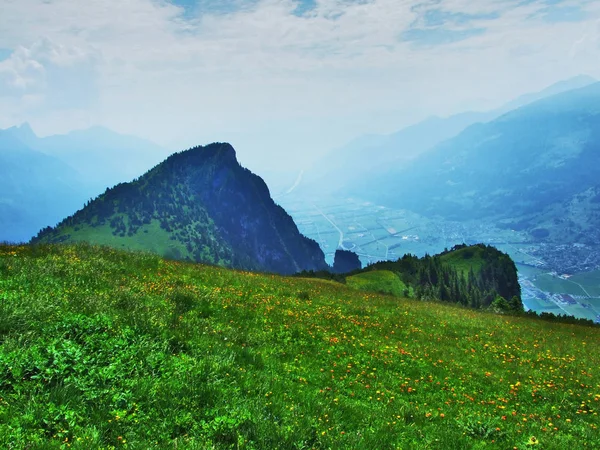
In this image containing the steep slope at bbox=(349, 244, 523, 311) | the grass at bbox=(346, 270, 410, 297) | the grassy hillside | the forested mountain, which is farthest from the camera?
the steep slope at bbox=(349, 244, 523, 311)

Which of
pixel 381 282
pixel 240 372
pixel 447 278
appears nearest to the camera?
pixel 240 372

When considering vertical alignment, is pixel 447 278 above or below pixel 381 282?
below

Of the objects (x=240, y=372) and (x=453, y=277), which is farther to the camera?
(x=453, y=277)

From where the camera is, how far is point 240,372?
370 inches

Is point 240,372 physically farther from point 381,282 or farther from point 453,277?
point 453,277

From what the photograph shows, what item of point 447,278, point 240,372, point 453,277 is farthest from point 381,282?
point 240,372

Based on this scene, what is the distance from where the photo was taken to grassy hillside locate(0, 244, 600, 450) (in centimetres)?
678

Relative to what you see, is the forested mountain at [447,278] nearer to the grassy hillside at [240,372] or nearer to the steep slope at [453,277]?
the steep slope at [453,277]

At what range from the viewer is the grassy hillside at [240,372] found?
6.78 m

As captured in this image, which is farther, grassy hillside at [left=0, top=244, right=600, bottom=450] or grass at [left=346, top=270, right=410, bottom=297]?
grass at [left=346, top=270, right=410, bottom=297]

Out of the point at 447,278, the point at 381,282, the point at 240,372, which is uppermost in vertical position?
the point at 240,372

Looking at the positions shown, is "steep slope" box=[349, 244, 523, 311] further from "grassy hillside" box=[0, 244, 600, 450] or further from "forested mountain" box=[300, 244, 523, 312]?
"grassy hillside" box=[0, 244, 600, 450]

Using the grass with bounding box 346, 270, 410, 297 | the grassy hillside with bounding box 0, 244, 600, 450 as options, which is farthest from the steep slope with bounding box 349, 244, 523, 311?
the grassy hillside with bounding box 0, 244, 600, 450

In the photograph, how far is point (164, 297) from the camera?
48.3ft
